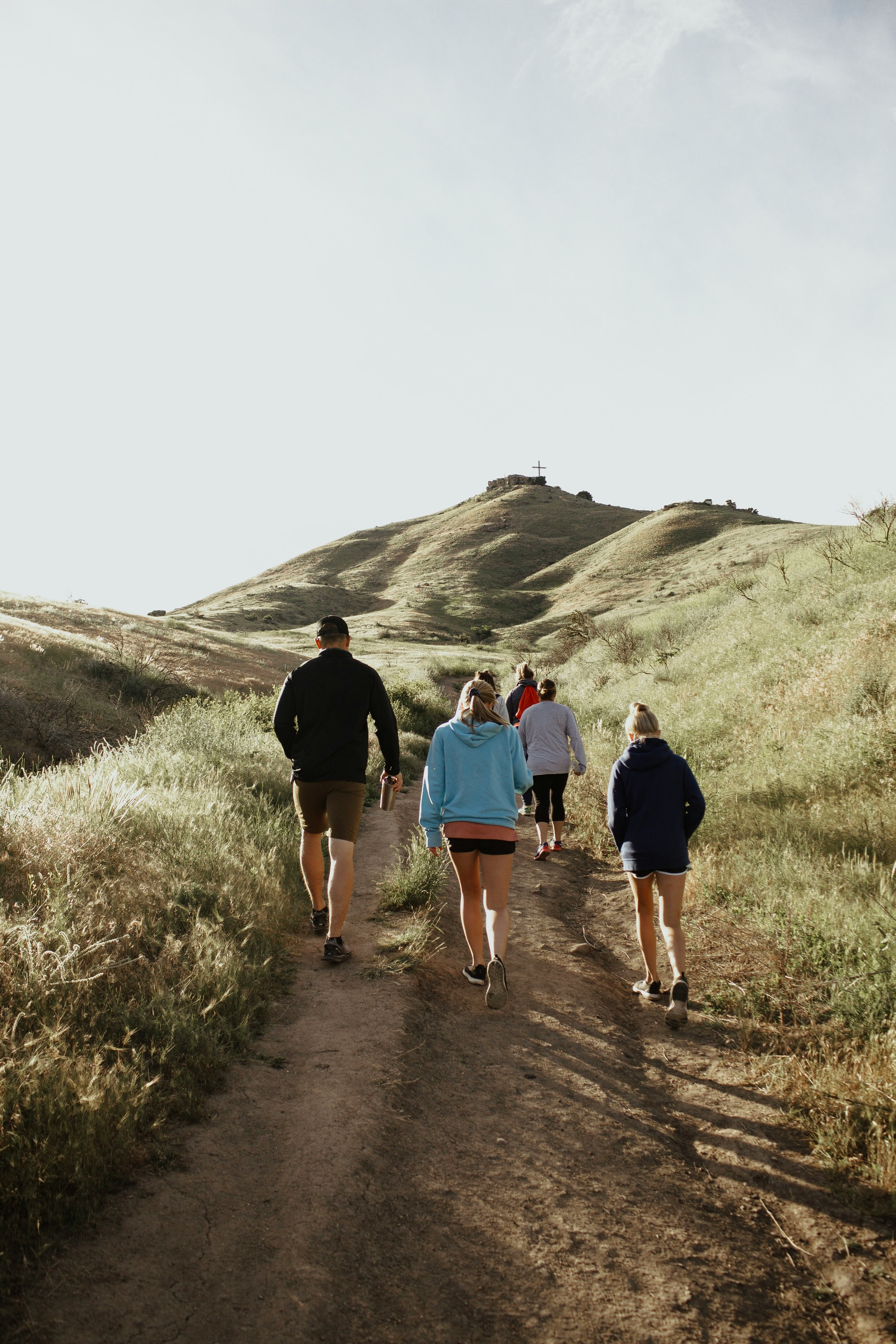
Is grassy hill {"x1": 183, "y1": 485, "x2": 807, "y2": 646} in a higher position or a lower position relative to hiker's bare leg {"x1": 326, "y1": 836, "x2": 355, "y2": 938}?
higher

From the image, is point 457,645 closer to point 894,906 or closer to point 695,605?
point 695,605

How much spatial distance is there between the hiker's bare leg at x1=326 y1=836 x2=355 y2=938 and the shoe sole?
112cm

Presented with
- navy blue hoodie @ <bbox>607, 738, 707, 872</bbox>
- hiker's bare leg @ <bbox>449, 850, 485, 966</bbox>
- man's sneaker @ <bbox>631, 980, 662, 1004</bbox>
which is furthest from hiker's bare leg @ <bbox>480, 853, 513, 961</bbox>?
man's sneaker @ <bbox>631, 980, 662, 1004</bbox>

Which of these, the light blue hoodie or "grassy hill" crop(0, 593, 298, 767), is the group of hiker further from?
"grassy hill" crop(0, 593, 298, 767)

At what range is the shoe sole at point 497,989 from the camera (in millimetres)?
4570

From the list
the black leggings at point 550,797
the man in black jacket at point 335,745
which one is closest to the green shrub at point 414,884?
the man in black jacket at point 335,745

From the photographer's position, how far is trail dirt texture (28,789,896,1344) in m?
2.35

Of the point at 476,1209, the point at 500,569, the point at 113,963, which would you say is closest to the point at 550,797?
the point at 113,963

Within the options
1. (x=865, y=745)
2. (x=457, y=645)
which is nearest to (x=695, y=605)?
(x=865, y=745)

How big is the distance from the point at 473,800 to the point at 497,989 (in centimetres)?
121

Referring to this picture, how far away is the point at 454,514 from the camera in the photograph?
396 ft

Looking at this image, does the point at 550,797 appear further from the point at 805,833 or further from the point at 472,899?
the point at 472,899

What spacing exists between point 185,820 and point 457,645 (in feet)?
148

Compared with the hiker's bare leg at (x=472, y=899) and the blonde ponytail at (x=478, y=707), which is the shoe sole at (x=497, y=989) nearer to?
the hiker's bare leg at (x=472, y=899)
